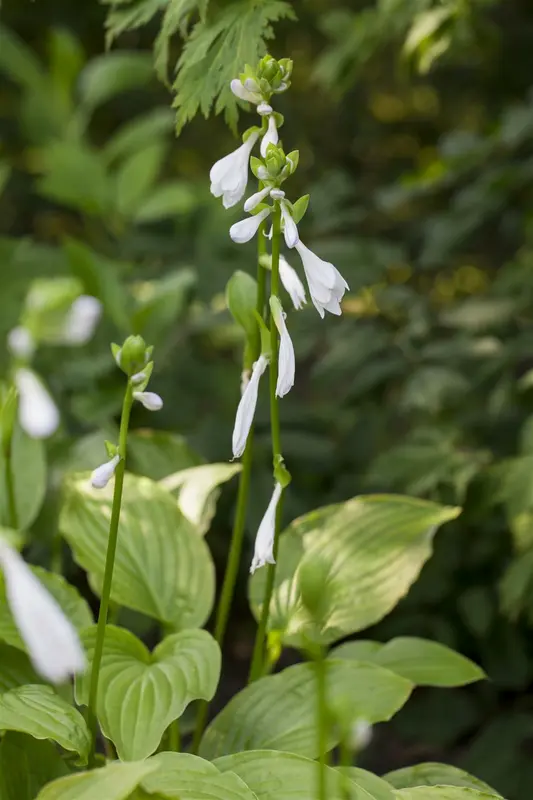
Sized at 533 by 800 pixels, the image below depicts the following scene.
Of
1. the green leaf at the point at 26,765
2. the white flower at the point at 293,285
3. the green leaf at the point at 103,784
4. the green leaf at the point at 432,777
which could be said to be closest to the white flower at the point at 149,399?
the white flower at the point at 293,285

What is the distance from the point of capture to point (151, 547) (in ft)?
3.14

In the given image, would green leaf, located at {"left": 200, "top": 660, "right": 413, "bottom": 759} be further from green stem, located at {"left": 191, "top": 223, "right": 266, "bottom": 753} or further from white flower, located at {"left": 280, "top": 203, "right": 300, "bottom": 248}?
white flower, located at {"left": 280, "top": 203, "right": 300, "bottom": 248}

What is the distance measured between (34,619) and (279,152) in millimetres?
411

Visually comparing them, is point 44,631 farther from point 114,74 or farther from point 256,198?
point 114,74

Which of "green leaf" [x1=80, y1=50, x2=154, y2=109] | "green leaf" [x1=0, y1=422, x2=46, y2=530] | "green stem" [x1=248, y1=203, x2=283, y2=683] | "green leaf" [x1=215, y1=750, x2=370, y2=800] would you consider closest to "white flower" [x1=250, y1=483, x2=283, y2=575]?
"green stem" [x1=248, y1=203, x2=283, y2=683]

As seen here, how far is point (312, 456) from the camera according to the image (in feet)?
4.56

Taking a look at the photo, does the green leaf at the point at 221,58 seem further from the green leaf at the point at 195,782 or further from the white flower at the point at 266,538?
the green leaf at the point at 195,782

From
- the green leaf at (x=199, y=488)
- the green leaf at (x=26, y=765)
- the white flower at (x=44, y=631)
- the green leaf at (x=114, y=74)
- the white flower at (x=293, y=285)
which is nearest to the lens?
the white flower at (x=44, y=631)

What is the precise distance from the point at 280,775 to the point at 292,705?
0.14 meters

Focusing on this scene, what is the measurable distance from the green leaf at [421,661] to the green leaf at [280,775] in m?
0.22

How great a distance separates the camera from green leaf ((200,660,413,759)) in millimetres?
806

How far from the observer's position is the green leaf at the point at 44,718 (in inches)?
27.1

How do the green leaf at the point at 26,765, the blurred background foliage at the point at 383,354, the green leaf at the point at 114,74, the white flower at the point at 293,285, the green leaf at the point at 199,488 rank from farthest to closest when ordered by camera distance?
the green leaf at the point at 114,74, the blurred background foliage at the point at 383,354, the green leaf at the point at 199,488, the green leaf at the point at 26,765, the white flower at the point at 293,285

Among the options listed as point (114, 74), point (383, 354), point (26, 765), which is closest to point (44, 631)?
point (26, 765)
